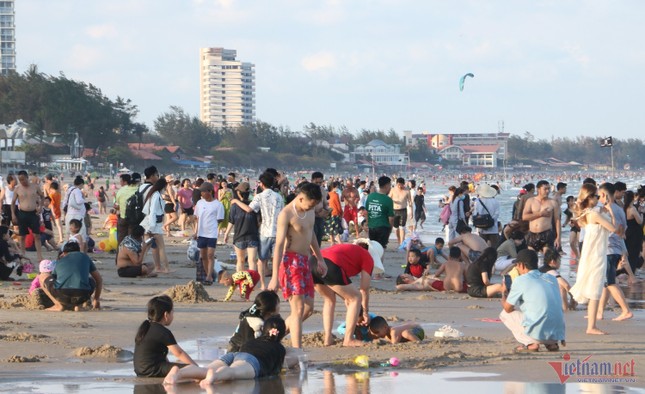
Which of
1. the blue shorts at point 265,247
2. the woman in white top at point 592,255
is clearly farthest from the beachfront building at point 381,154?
the woman in white top at point 592,255

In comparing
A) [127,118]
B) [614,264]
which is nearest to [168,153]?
[127,118]

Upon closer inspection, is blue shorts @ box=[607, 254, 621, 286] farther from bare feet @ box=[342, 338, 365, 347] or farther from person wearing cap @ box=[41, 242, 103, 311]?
person wearing cap @ box=[41, 242, 103, 311]

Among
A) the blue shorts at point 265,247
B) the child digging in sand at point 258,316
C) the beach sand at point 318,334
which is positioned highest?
the blue shorts at point 265,247

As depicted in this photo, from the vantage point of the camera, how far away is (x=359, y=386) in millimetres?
7199

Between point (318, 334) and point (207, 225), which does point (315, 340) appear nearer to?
point (318, 334)

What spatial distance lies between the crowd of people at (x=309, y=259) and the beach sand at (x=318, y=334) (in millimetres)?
239

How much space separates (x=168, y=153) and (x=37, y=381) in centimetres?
10701

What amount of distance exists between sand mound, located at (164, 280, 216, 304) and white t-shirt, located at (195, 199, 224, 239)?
5.60 feet

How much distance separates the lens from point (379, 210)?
14680 mm

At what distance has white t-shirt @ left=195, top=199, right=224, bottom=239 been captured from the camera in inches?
538

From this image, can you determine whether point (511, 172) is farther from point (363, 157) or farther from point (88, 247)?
point (88, 247)

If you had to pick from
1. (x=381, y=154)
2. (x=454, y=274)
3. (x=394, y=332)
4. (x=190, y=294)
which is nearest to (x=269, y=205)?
(x=190, y=294)

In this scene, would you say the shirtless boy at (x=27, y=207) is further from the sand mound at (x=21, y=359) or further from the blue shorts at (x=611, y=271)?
the blue shorts at (x=611, y=271)

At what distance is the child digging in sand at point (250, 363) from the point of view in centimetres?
721
